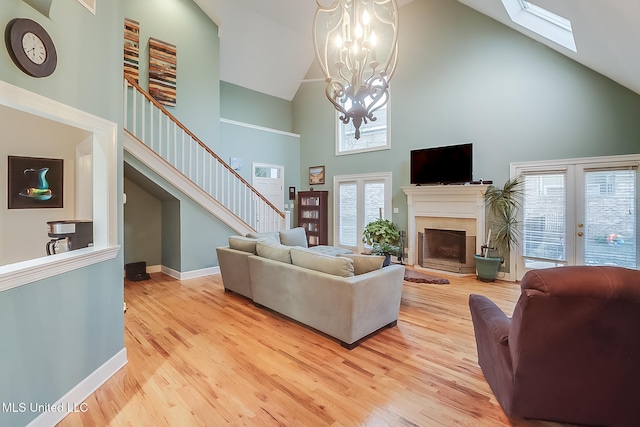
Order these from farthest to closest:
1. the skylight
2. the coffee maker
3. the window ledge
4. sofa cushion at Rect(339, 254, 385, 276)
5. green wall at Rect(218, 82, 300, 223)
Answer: green wall at Rect(218, 82, 300, 223)
the skylight
sofa cushion at Rect(339, 254, 385, 276)
the coffee maker
the window ledge

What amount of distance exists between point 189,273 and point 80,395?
3.12 meters

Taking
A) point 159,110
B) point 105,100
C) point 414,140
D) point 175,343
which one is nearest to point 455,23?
point 414,140

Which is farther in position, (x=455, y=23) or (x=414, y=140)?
(x=414, y=140)

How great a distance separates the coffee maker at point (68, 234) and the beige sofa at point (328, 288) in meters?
1.68

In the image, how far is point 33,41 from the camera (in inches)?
61.9

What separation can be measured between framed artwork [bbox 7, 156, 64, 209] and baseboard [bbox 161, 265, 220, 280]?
199 cm

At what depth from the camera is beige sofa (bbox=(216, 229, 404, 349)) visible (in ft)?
8.36

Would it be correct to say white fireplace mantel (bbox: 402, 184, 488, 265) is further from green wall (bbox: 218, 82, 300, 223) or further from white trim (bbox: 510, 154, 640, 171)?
green wall (bbox: 218, 82, 300, 223)

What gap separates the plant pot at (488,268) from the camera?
189 inches

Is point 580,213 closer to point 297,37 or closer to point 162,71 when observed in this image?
point 297,37

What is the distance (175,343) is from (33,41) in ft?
8.12

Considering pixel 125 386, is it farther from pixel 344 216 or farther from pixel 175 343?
pixel 344 216

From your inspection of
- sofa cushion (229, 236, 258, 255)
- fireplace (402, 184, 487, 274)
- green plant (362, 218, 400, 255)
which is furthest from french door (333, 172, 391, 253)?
sofa cushion (229, 236, 258, 255)

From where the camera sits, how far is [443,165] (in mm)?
5426
